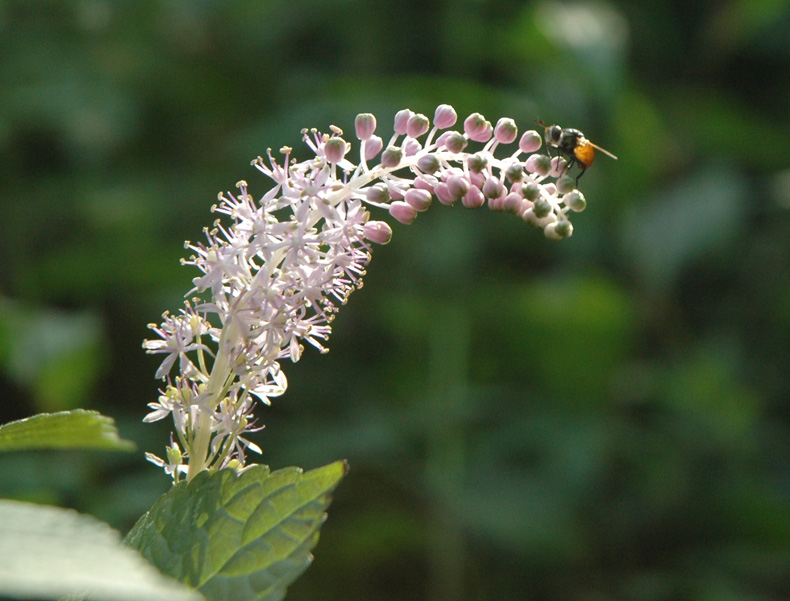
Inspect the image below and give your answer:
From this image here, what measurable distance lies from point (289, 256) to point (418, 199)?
198 mm

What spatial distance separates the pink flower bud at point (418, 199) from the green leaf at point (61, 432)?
538 mm

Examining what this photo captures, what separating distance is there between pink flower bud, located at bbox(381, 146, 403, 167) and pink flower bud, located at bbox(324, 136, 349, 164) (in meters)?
0.06

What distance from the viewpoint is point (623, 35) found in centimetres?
369

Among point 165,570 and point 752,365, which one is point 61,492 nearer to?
point 165,570

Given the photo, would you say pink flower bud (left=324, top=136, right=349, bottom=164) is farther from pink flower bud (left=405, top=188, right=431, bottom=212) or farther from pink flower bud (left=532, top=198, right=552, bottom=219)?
pink flower bud (left=532, top=198, right=552, bottom=219)

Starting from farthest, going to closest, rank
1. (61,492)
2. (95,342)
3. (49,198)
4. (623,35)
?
(49,198) → (623,35) → (95,342) → (61,492)

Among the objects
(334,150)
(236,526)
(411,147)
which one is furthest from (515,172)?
(236,526)

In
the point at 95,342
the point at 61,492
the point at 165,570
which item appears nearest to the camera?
the point at 165,570

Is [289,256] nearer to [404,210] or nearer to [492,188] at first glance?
[404,210]

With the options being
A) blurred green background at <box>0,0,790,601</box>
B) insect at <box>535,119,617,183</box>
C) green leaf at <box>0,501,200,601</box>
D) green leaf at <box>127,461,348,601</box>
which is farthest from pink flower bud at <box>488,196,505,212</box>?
blurred green background at <box>0,0,790,601</box>

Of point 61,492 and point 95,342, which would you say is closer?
point 61,492

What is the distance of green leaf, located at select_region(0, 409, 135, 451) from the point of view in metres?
0.80

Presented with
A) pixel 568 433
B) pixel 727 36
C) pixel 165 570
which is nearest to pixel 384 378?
pixel 568 433

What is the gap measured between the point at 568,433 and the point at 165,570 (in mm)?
2556
